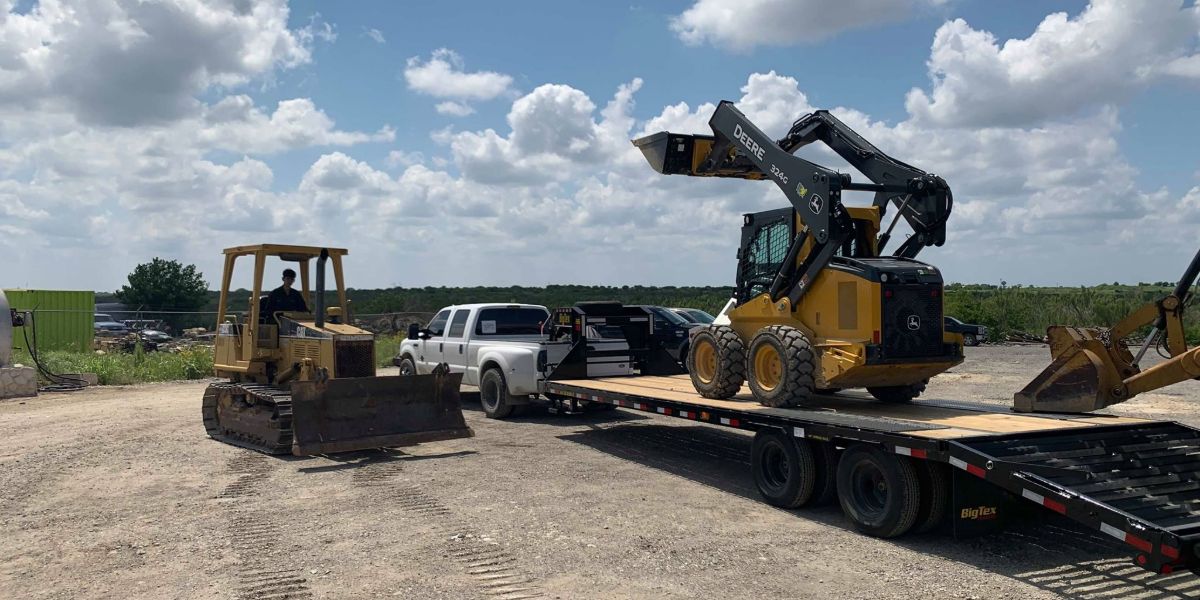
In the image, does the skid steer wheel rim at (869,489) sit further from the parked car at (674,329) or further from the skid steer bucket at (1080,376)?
the parked car at (674,329)

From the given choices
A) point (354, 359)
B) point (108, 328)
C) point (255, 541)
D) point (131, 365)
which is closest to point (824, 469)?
point (255, 541)

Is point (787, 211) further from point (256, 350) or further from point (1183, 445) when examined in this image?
point (256, 350)

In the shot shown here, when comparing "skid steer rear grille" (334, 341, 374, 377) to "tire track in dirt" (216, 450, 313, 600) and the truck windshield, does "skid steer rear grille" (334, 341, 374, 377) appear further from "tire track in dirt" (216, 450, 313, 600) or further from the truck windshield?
the truck windshield

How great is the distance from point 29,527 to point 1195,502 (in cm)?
884

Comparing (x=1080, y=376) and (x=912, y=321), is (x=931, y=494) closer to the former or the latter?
(x=1080, y=376)

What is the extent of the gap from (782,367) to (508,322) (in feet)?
22.3

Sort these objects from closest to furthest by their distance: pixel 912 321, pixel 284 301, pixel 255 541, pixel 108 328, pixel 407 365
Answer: pixel 255 541 → pixel 912 321 → pixel 284 301 → pixel 407 365 → pixel 108 328

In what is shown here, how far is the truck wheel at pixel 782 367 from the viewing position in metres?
9.11

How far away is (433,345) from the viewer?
16.0m

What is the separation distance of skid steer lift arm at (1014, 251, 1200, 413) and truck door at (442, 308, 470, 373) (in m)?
8.87

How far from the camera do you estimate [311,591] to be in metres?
6.07

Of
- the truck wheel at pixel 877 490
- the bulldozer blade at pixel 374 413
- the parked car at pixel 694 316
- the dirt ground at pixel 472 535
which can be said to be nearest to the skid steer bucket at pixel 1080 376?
the dirt ground at pixel 472 535

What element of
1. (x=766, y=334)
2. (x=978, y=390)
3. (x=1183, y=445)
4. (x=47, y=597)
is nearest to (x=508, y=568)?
(x=47, y=597)

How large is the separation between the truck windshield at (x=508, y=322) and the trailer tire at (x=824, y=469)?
7.61m
